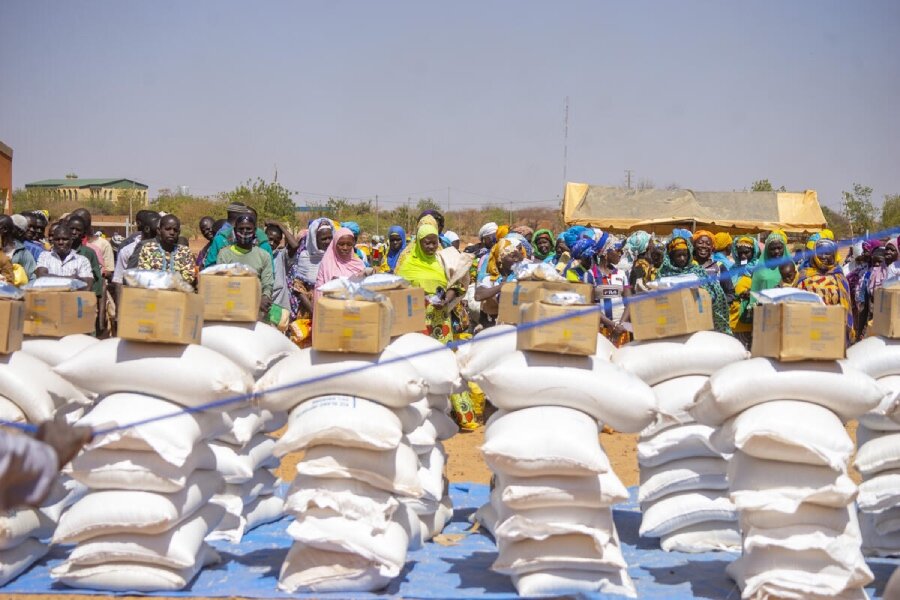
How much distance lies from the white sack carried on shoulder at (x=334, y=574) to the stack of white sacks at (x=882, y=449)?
7.98 feet

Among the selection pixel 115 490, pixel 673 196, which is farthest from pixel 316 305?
pixel 673 196

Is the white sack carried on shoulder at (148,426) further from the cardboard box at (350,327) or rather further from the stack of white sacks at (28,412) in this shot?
the cardboard box at (350,327)

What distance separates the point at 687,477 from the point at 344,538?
1.94 m

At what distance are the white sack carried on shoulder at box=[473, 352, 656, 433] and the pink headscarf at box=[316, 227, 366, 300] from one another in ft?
12.7

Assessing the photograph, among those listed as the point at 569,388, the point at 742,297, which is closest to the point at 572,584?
the point at 569,388

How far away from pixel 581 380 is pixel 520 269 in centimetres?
164

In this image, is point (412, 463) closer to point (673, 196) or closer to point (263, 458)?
point (263, 458)

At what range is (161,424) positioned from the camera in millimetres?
4594

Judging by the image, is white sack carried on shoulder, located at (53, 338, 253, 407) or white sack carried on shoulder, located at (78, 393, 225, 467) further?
white sack carried on shoulder, located at (53, 338, 253, 407)

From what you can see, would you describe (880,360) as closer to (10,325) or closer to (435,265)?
(435,265)

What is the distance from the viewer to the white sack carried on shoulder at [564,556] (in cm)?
455

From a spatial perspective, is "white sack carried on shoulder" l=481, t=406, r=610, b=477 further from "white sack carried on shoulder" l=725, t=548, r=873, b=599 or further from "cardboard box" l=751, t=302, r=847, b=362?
"cardboard box" l=751, t=302, r=847, b=362

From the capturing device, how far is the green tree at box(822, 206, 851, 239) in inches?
1468

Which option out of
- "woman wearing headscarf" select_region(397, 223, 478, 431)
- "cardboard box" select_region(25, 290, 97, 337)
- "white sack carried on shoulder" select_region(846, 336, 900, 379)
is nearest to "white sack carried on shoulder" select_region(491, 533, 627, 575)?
"white sack carried on shoulder" select_region(846, 336, 900, 379)
